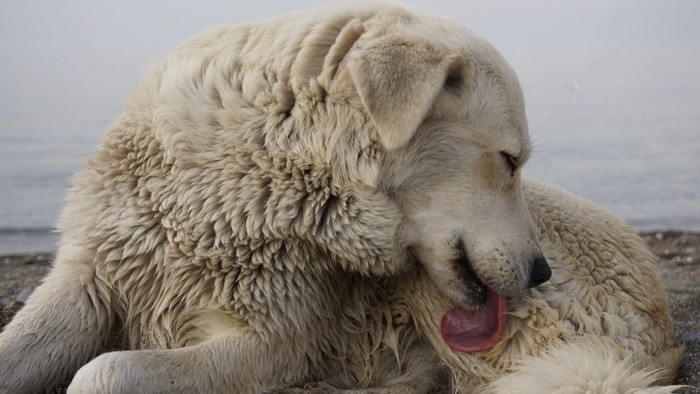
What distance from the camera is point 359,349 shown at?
4012 mm

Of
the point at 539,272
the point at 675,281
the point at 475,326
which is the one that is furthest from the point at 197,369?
the point at 675,281

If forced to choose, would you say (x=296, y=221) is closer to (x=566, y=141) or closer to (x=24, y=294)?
(x=24, y=294)

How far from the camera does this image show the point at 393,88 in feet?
11.0

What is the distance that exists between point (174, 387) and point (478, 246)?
125 centimetres

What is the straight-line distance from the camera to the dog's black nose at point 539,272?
379 cm

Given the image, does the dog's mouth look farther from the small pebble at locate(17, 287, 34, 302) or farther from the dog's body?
the small pebble at locate(17, 287, 34, 302)

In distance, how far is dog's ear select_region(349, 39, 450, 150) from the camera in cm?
334

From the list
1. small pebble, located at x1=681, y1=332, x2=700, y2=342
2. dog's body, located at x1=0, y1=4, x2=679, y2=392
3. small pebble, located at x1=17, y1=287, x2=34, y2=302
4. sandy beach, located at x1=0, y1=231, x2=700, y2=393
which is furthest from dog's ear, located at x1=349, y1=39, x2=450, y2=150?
small pebble, located at x1=17, y1=287, x2=34, y2=302

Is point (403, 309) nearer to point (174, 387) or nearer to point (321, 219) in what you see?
point (321, 219)

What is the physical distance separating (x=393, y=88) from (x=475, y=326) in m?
1.15

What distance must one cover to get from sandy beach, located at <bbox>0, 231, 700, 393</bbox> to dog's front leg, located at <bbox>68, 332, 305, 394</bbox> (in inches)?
22.1

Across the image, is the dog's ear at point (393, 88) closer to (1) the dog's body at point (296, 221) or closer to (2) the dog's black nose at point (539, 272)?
(1) the dog's body at point (296, 221)

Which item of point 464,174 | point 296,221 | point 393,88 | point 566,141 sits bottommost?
point 566,141

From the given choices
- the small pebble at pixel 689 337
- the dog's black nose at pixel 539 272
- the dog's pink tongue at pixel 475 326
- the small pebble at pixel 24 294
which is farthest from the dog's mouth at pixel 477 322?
the small pebble at pixel 24 294
